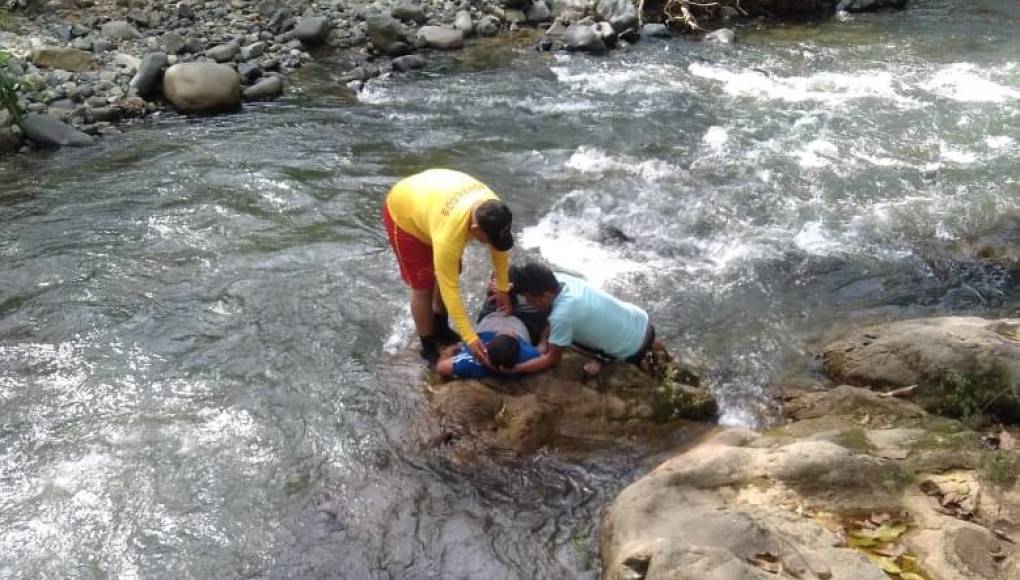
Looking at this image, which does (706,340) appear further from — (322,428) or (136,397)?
(136,397)

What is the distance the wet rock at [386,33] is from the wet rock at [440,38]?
37 cm

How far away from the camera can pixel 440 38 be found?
14.3m

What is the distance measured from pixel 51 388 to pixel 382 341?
2.43 m

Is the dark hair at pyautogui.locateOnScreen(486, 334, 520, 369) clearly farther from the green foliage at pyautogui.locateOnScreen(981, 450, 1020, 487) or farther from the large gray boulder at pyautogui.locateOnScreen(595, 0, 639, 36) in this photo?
the large gray boulder at pyautogui.locateOnScreen(595, 0, 639, 36)

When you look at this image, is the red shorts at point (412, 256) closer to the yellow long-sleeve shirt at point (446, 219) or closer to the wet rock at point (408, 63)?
the yellow long-sleeve shirt at point (446, 219)

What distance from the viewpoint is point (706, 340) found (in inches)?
269

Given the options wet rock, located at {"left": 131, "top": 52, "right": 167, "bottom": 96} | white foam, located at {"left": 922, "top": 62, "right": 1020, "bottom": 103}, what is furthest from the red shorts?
white foam, located at {"left": 922, "top": 62, "right": 1020, "bottom": 103}

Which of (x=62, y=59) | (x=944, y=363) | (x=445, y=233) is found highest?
(x=445, y=233)

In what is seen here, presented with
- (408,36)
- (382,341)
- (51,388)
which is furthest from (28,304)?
(408,36)

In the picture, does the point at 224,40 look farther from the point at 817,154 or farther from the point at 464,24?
the point at 817,154

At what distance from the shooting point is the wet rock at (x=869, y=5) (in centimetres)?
1661

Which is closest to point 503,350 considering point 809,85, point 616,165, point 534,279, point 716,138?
point 534,279

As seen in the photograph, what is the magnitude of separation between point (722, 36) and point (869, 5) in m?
4.03

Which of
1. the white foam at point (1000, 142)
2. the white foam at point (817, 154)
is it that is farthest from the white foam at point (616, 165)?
the white foam at point (1000, 142)
